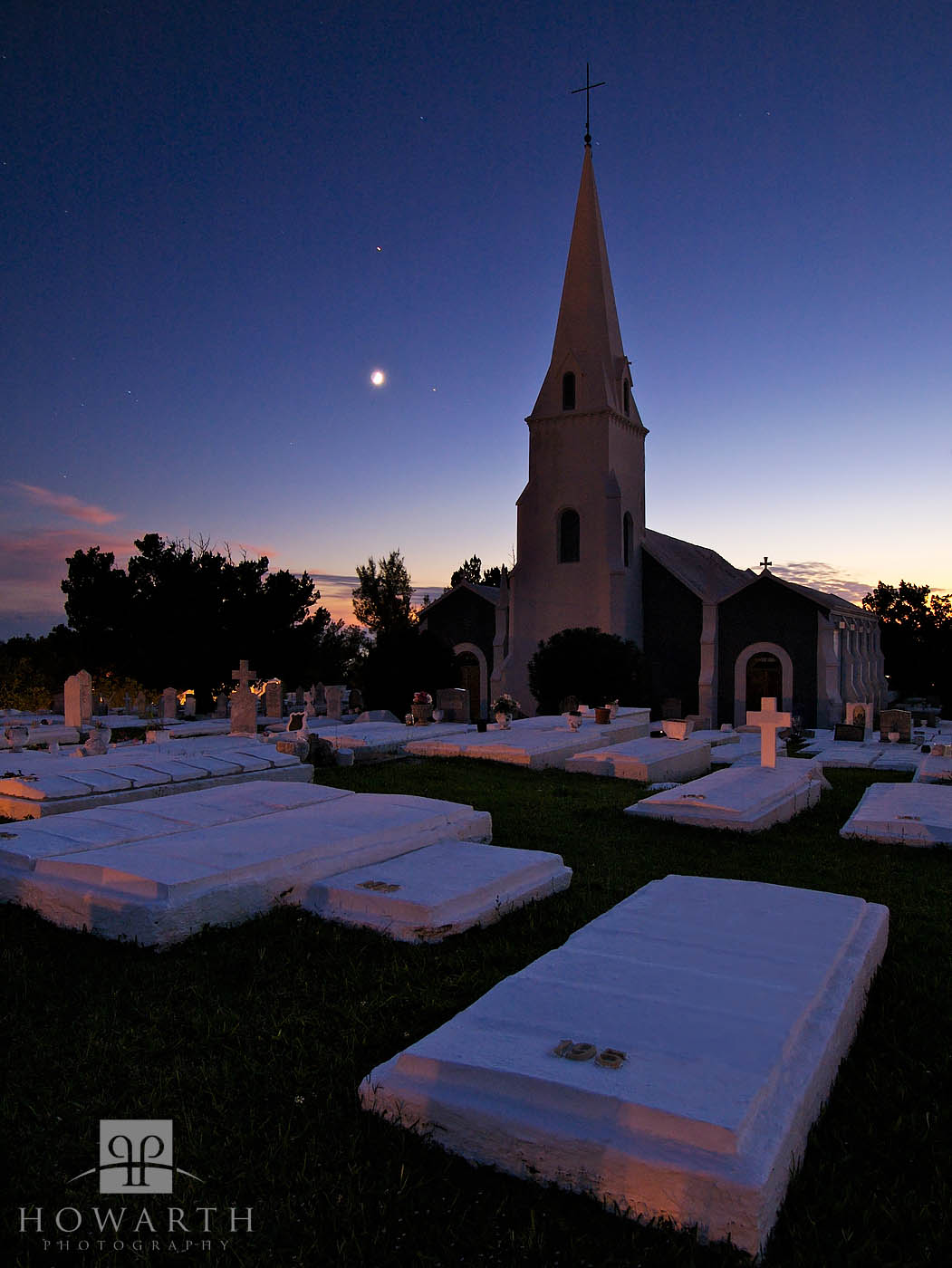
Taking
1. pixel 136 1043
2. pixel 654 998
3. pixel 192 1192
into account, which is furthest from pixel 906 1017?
pixel 136 1043

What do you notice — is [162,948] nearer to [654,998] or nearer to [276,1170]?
[276,1170]

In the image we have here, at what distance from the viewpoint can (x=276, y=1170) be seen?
8.16ft

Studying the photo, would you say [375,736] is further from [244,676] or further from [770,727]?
[770,727]

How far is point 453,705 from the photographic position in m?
18.6

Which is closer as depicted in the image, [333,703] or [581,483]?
[333,703]

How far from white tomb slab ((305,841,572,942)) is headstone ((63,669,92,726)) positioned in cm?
1552

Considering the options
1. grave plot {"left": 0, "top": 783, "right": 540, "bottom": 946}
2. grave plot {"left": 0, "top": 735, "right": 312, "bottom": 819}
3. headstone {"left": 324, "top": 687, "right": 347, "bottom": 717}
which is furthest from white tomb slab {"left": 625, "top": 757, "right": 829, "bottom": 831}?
headstone {"left": 324, "top": 687, "right": 347, "bottom": 717}

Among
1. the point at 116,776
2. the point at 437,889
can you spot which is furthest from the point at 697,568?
the point at 437,889

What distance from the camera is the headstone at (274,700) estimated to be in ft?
77.7

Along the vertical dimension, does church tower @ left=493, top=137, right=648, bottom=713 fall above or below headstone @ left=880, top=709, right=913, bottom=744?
above

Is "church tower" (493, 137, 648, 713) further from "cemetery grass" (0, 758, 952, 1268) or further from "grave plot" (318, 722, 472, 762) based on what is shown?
"cemetery grass" (0, 758, 952, 1268)

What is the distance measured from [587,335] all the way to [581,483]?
587 centimetres

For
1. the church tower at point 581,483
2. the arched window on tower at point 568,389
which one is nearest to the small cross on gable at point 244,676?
the church tower at point 581,483

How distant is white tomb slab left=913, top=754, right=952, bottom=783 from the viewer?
9.87 metres
